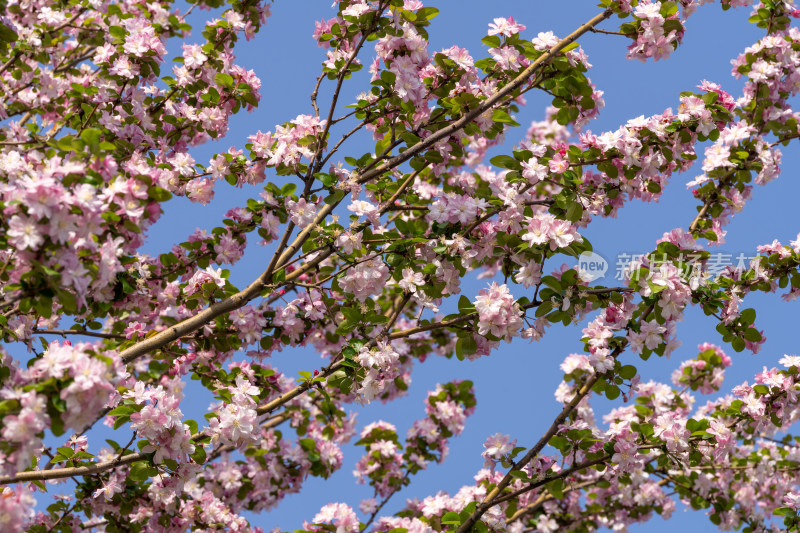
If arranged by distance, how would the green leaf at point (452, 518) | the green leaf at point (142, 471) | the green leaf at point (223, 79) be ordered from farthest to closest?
the green leaf at point (223, 79) → the green leaf at point (452, 518) → the green leaf at point (142, 471)

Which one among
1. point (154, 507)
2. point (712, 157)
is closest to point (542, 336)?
point (712, 157)

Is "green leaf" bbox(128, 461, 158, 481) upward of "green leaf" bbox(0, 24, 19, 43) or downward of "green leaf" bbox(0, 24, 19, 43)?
downward

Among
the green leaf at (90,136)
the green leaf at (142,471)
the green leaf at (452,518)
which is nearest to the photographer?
the green leaf at (90,136)

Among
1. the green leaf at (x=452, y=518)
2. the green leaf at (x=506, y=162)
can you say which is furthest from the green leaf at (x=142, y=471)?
the green leaf at (x=506, y=162)

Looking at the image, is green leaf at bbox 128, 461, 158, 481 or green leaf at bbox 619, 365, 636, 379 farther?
green leaf at bbox 619, 365, 636, 379

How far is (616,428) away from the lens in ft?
15.7

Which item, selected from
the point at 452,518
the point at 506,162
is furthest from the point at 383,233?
the point at 452,518

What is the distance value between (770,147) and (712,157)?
487 millimetres

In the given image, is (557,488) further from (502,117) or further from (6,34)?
(6,34)

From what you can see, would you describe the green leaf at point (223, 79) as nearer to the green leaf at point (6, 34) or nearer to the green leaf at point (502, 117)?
the green leaf at point (6, 34)

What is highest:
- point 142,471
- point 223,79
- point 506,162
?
point 223,79

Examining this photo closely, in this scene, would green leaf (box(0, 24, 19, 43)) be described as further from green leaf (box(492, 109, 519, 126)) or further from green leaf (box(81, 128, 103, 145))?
green leaf (box(492, 109, 519, 126))

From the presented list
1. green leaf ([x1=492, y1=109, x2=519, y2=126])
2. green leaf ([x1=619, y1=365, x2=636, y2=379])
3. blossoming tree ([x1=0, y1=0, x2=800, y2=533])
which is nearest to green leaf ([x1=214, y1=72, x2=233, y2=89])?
blossoming tree ([x1=0, y1=0, x2=800, y2=533])

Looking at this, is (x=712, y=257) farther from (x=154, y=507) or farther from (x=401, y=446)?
(x=154, y=507)
